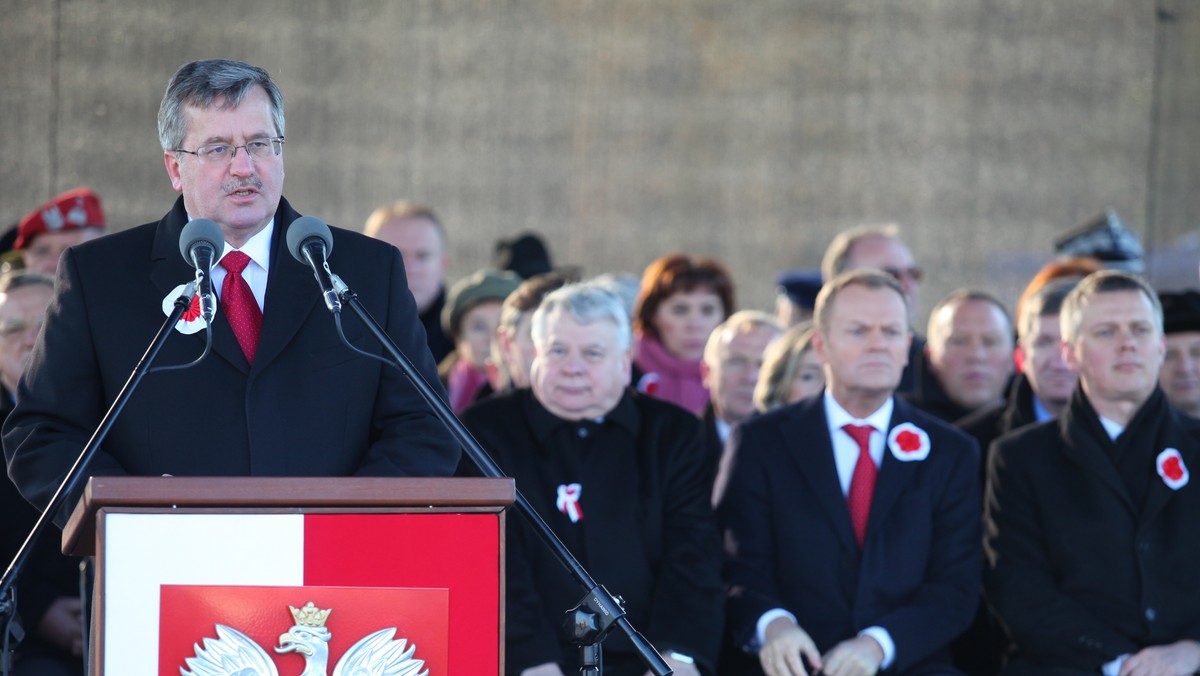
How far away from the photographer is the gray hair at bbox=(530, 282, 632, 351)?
4.32 meters

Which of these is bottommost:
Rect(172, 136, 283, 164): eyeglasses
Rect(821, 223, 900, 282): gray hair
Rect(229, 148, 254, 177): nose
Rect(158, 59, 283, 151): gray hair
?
Rect(229, 148, 254, 177): nose

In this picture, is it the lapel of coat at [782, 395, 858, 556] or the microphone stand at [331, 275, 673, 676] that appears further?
the lapel of coat at [782, 395, 858, 556]

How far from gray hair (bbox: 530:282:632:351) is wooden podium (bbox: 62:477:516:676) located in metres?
2.13

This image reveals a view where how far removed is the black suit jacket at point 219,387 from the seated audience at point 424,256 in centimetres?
327

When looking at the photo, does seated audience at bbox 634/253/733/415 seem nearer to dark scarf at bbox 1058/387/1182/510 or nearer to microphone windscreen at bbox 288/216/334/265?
dark scarf at bbox 1058/387/1182/510

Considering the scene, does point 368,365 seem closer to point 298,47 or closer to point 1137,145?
point 298,47

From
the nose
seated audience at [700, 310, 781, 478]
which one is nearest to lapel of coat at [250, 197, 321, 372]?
the nose

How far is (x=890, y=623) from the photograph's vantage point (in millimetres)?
4125

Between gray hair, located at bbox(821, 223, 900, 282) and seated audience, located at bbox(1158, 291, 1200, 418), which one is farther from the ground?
gray hair, located at bbox(821, 223, 900, 282)

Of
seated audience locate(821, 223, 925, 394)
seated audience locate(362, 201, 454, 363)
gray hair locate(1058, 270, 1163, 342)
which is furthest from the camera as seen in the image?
seated audience locate(821, 223, 925, 394)

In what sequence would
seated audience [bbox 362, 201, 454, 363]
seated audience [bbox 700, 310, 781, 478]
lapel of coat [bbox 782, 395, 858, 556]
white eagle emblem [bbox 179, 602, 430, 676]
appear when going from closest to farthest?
white eagle emblem [bbox 179, 602, 430, 676] < lapel of coat [bbox 782, 395, 858, 556] < seated audience [bbox 700, 310, 781, 478] < seated audience [bbox 362, 201, 454, 363]

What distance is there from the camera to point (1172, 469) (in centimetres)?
438

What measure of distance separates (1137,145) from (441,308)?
4342 mm

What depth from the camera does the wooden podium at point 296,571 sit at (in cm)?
212
